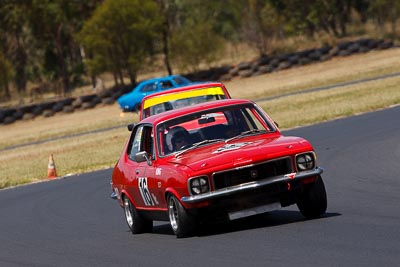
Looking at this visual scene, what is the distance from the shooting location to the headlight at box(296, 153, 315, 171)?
Result: 9.72 meters

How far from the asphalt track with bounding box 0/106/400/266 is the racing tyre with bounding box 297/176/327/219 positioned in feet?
0.47

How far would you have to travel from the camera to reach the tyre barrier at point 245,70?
5541 cm

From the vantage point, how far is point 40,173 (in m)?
24.4

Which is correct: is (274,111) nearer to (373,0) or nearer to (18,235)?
(18,235)

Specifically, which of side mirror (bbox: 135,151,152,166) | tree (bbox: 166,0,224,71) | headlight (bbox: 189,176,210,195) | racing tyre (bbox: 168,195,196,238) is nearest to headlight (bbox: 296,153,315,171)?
headlight (bbox: 189,176,210,195)

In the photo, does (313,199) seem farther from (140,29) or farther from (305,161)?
(140,29)

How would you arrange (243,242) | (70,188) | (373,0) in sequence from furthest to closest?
(373,0) < (70,188) < (243,242)

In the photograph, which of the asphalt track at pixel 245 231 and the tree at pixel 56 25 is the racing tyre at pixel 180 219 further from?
the tree at pixel 56 25

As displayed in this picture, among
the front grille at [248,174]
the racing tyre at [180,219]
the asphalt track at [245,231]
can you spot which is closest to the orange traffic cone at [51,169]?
the asphalt track at [245,231]

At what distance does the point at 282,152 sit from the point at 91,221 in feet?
15.2

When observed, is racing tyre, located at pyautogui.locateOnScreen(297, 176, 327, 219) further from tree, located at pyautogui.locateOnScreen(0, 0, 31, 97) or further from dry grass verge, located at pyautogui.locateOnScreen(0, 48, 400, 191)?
tree, located at pyautogui.locateOnScreen(0, 0, 31, 97)

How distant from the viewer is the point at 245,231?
9.85m

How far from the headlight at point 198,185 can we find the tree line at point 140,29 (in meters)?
50.4

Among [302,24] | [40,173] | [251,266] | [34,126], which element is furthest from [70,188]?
[302,24]
